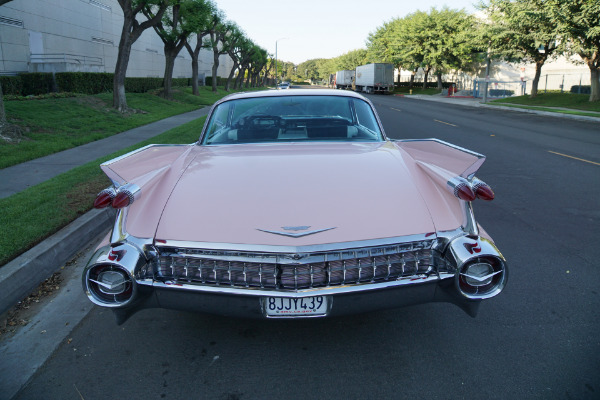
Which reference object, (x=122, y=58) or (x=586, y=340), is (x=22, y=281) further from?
(x=122, y=58)

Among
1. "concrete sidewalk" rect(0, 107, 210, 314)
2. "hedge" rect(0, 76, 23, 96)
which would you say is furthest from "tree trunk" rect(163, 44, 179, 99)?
"concrete sidewalk" rect(0, 107, 210, 314)

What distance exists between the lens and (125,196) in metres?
2.83

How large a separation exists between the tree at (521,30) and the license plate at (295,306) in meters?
28.7

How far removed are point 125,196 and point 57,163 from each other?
7.19 m

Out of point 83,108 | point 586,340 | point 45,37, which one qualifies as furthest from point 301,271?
point 45,37

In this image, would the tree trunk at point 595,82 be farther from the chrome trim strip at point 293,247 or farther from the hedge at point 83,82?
the chrome trim strip at point 293,247

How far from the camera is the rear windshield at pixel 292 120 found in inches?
163

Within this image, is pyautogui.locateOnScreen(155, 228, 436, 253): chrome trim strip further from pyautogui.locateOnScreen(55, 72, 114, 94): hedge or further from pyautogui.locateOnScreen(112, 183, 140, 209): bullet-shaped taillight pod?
pyautogui.locateOnScreen(55, 72, 114, 94): hedge

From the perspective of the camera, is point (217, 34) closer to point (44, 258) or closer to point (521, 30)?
point (521, 30)

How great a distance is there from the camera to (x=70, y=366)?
287cm

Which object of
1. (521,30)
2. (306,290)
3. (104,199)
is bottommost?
(306,290)

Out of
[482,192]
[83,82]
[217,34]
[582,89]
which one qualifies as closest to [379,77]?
[217,34]

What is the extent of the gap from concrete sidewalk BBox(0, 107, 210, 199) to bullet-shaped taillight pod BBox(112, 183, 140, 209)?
450 centimetres

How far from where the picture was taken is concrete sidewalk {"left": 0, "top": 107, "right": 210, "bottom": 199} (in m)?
7.22
